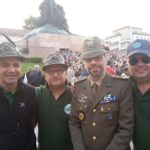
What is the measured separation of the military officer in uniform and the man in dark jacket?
1.51 ft

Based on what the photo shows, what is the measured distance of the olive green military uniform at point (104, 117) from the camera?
3.44 m

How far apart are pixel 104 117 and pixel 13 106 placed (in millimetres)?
903

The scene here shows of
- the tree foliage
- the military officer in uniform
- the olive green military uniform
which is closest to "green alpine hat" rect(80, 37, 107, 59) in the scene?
the military officer in uniform

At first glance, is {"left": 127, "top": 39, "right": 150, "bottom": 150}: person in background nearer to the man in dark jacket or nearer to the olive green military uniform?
the olive green military uniform

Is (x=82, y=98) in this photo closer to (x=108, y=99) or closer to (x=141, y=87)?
(x=108, y=99)

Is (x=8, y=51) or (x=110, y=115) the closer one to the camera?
(x=110, y=115)

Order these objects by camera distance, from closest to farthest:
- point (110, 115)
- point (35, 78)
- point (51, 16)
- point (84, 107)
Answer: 1. point (110, 115)
2. point (84, 107)
3. point (35, 78)
4. point (51, 16)

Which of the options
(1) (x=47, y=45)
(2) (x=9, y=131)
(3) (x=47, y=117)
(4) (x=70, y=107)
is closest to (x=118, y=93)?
(4) (x=70, y=107)

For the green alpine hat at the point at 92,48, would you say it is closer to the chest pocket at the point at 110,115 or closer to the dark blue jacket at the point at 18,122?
the chest pocket at the point at 110,115

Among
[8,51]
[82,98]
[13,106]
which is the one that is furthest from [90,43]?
[13,106]

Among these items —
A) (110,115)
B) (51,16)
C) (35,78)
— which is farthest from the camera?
(51,16)

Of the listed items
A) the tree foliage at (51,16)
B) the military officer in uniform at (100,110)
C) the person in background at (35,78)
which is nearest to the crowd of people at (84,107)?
the military officer in uniform at (100,110)

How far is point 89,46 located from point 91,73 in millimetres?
301

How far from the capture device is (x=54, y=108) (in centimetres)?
380
